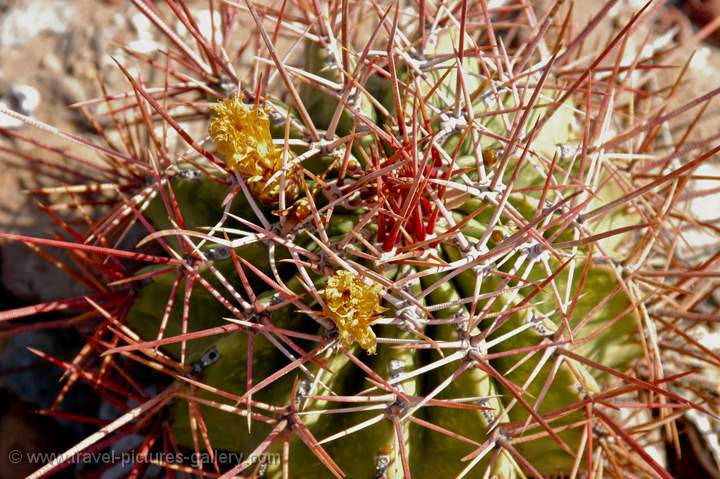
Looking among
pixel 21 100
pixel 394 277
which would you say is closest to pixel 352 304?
pixel 394 277

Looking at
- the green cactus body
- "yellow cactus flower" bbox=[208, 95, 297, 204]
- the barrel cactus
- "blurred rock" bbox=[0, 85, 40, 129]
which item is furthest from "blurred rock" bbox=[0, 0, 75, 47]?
"yellow cactus flower" bbox=[208, 95, 297, 204]

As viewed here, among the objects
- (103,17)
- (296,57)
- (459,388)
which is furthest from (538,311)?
(103,17)

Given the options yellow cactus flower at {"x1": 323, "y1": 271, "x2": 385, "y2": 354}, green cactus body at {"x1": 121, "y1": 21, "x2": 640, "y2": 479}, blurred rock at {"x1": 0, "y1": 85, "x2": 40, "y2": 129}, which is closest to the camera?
yellow cactus flower at {"x1": 323, "y1": 271, "x2": 385, "y2": 354}

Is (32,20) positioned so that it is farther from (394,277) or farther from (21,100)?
(394,277)

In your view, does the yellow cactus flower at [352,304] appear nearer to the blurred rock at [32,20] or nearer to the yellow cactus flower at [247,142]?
the yellow cactus flower at [247,142]

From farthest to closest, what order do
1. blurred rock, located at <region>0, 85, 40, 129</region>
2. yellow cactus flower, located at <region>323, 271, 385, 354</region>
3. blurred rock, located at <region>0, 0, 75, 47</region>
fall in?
blurred rock, located at <region>0, 0, 75, 47</region> → blurred rock, located at <region>0, 85, 40, 129</region> → yellow cactus flower, located at <region>323, 271, 385, 354</region>

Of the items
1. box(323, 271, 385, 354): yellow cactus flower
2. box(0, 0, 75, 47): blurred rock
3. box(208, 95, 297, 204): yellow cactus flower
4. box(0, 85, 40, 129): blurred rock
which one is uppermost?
box(0, 0, 75, 47): blurred rock

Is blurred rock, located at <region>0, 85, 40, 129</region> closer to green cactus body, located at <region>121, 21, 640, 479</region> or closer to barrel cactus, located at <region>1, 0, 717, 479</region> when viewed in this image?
barrel cactus, located at <region>1, 0, 717, 479</region>

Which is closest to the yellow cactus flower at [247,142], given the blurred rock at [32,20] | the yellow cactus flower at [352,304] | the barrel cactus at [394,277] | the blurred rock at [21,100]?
the barrel cactus at [394,277]

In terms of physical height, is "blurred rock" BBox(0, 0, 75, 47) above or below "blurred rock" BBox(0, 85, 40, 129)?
above
